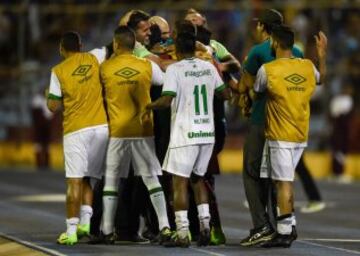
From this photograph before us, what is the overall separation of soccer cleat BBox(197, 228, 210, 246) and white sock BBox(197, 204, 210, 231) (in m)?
0.04

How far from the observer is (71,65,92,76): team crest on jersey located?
13.4 m

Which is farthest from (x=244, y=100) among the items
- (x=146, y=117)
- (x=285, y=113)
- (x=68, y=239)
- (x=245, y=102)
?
(x=68, y=239)

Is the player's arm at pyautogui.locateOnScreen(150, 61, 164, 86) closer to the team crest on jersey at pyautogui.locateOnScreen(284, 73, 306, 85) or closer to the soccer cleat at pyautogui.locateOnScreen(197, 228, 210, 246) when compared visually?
the team crest on jersey at pyautogui.locateOnScreen(284, 73, 306, 85)

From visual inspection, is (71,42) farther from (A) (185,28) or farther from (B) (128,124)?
(A) (185,28)

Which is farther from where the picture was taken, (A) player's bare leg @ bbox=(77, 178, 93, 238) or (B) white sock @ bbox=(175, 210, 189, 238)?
(A) player's bare leg @ bbox=(77, 178, 93, 238)

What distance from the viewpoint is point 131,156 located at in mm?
13461

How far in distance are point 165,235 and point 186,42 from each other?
1862 mm

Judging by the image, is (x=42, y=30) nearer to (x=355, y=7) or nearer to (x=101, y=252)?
(x=355, y=7)

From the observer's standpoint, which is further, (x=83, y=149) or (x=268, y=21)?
(x=268, y=21)

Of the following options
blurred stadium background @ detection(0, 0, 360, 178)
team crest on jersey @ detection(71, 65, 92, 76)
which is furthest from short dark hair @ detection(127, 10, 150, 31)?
blurred stadium background @ detection(0, 0, 360, 178)

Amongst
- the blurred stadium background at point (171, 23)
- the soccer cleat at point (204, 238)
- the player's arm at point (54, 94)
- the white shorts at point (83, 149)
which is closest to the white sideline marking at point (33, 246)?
the white shorts at point (83, 149)

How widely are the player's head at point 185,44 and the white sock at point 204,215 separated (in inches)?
56.8

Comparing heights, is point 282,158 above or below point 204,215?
above

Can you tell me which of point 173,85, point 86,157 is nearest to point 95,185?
point 86,157
